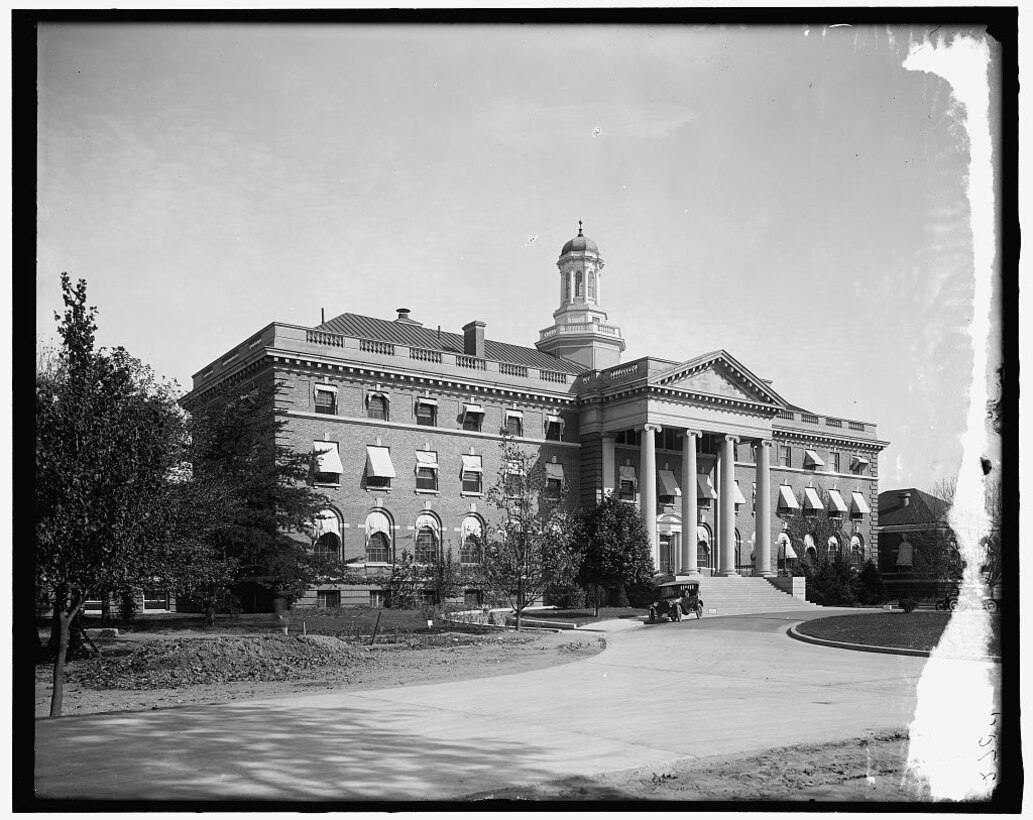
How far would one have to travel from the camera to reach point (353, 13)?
11.6 m

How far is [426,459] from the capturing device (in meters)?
48.4

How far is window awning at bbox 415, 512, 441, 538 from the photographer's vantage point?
47.8m

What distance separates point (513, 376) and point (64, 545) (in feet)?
128

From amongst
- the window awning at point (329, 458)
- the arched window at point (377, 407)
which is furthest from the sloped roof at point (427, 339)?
the window awning at point (329, 458)

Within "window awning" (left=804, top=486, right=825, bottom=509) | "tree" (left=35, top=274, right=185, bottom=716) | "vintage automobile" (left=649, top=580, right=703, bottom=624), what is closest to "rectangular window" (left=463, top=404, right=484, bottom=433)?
"vintage automobile" (left=649, top=580, right=703, bottom=624)

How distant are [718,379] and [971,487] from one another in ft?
145

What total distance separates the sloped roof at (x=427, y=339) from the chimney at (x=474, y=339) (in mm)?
726

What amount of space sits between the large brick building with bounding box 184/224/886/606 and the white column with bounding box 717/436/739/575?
0.41ft

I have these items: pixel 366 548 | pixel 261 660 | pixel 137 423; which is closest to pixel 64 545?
pixel 137 423

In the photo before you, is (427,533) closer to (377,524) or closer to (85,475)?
(377,524)

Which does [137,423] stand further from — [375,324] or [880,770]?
[375,324]

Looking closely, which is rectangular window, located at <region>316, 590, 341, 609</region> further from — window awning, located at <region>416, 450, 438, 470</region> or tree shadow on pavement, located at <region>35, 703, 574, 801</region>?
tree shadow on pavement, located at <region>35, 703, 574, 801</region>

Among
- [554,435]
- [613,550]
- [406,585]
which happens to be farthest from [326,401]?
[613,550]

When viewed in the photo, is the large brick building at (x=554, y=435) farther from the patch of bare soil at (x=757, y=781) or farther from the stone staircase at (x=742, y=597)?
the patch of bare soil at (x=757, y=781)
